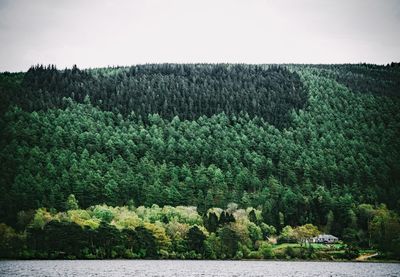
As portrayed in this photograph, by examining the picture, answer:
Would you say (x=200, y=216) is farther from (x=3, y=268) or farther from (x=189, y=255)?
(x=3, y=268)

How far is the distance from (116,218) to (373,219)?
7021 centimetres

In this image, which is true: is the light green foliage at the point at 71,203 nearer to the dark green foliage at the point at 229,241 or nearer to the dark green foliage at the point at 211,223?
the dark green foliage at the point at 211,223

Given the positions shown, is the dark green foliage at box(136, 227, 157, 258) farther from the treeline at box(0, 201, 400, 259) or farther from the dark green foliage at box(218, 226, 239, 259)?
the dark green foliage at box(218, 226, 239, 259)

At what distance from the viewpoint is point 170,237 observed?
15438 cm

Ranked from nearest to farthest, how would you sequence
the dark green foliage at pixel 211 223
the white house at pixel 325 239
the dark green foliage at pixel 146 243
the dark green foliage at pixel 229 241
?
1. the dark green foliage at pixel 146 243
2. the dark green foliage at pixel 229 241
3. the dark green foliage at pixel 211 223
4. the white house at pixel 325 239

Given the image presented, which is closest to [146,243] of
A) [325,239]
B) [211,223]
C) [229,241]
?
[229,241]

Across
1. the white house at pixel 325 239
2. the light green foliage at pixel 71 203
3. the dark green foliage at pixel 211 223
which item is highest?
the light green foliage at pixel 71 203

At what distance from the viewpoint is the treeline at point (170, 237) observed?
5556 inches

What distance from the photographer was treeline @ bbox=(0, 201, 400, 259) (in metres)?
141

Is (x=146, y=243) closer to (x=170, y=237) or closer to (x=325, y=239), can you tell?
(x=170, y=237)

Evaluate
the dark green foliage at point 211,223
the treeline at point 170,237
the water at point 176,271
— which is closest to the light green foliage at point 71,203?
the treeline at point 170,237

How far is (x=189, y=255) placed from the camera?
151m

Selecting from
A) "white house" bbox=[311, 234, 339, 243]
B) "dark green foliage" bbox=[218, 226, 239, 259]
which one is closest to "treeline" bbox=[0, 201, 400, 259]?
"dark green foliage" bbox=[218, 226, 239, 259]

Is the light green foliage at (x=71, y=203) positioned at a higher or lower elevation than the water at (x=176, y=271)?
higher
